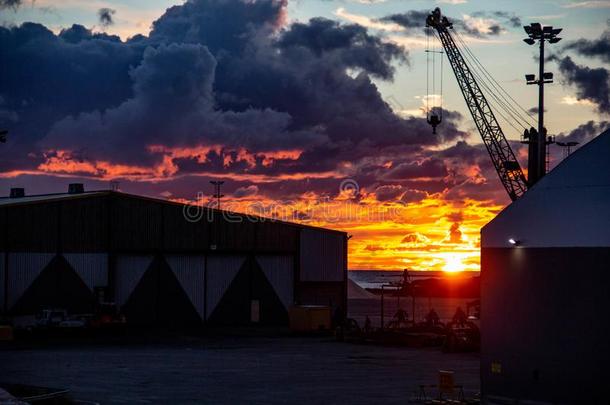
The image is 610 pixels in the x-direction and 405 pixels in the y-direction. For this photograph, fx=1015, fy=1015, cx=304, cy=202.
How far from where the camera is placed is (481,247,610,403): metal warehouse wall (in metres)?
29.0

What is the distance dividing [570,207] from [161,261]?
52641 mm

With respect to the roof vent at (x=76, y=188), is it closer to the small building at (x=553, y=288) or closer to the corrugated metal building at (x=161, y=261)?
the corrugated metal building at (x=161, y=261)

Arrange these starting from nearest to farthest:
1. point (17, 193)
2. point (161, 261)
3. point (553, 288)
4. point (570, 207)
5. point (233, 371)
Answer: point (570, 207)
point (553, 288)
point (233, 371)
point (161, 261)
point (17, 193)

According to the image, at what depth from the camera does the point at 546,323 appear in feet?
99.6

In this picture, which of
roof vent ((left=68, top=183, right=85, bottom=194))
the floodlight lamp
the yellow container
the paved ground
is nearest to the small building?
the paved ground

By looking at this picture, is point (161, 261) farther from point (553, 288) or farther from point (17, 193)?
point (553, 288)

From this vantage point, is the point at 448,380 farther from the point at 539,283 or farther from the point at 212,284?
the point at 212,284

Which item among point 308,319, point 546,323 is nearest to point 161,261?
point 308,319

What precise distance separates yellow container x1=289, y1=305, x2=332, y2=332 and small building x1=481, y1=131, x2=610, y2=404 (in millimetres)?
39682

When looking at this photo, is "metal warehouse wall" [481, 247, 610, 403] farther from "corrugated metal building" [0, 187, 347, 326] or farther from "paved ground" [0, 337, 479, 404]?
"corrugated metal building" [0, 187, 347, 326]

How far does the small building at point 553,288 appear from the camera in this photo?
95.5 feet

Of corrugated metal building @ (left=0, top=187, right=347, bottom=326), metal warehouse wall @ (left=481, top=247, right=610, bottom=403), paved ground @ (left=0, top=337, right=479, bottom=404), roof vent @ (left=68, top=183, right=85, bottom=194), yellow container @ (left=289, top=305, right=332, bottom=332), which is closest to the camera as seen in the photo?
metal warehouse wall @ (left=481, top=247, right=610, bottom=403)

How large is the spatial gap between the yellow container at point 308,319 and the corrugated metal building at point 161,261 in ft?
29.5

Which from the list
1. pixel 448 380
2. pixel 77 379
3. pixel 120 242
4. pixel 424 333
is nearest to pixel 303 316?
pixel 424 333
